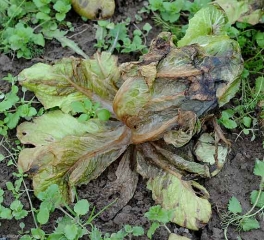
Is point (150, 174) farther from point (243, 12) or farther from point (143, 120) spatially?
point (243, 12)

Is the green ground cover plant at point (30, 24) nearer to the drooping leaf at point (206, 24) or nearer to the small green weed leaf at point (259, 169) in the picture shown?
the drooping leaf at point (206, 24)

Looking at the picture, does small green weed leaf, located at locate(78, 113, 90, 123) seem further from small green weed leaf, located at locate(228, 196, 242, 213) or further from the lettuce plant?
small green weed leaf, located at locate(228, 196, 242, 213)

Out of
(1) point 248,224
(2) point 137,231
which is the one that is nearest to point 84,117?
(2) point 137,231

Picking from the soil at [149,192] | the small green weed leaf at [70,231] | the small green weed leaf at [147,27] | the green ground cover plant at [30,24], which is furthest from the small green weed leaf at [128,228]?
the small green weed leaf at [147,27]

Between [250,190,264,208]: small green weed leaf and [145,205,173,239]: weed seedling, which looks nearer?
[145,205,173,239]: weed seedling

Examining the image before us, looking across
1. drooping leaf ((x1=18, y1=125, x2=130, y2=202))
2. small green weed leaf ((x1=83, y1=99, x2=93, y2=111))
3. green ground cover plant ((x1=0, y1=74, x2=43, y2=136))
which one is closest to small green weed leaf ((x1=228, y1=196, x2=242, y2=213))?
drooping leaf ((x1=18, y1=125, x2=130, y2=202))

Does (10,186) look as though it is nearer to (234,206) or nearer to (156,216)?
(156,216)
